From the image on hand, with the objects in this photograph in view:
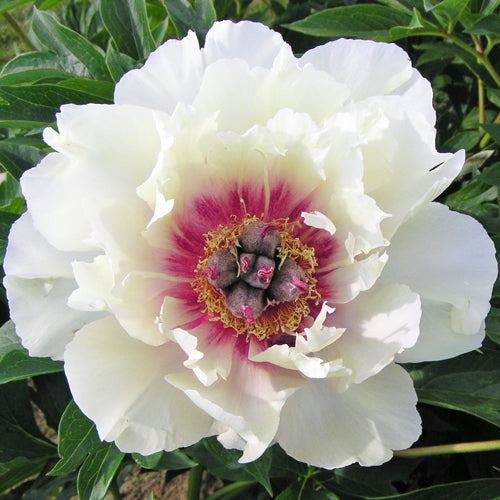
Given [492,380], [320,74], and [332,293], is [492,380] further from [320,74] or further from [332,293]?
[320,74]

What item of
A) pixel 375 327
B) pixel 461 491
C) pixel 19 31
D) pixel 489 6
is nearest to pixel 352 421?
pixel 375 327

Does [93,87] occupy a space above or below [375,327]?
above

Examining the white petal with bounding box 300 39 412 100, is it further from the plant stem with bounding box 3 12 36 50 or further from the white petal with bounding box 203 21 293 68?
the plant stem with bounding box 3 12 36 50

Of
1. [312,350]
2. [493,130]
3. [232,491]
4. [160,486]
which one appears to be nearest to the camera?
[312,350]

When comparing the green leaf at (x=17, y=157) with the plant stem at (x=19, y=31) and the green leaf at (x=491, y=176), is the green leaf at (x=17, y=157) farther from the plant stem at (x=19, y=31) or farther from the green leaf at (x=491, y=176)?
the green leaf at (x=491, y=176)

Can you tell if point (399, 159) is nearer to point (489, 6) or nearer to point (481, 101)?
point (489, 6)

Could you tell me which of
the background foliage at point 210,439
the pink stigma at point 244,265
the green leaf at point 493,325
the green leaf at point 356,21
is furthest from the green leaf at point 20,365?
the green leaf at point 356,21

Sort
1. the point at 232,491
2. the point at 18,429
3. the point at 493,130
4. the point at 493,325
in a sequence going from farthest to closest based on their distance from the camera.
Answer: the point at 232,491
the point at 18,429
the point at 493,130
the point at 493,325
